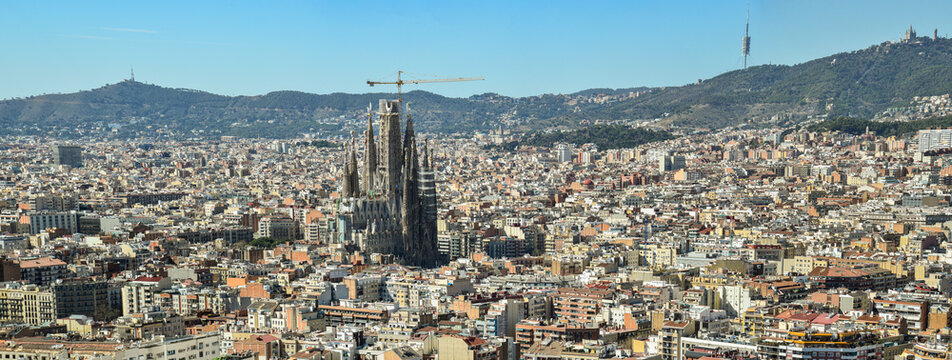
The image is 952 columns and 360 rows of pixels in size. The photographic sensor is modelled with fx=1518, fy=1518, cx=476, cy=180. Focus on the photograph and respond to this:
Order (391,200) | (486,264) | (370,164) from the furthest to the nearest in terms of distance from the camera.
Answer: (370,164) < (391,200) < (486,264)

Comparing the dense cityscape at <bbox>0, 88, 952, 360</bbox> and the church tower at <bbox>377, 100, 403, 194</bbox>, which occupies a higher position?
the church tower at <bbox>377, 100, 403, 194</bbox>

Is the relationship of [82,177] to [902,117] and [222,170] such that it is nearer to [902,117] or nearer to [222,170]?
[222,170]

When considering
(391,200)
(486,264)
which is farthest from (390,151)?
(486,264)

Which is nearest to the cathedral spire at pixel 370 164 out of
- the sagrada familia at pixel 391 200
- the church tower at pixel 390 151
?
the sagrada familia at pixel 391 200

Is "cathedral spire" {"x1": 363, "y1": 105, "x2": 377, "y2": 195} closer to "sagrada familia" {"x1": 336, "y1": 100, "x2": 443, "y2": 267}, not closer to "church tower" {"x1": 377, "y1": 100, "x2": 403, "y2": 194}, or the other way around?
"sagrada familia" {"x1": 336, "y1": 100, "x2": 443, "y2": 267}

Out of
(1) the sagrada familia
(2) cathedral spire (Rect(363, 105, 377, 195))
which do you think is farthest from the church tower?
(2) cathedral spire (Rect(363, 105, 377, 195))

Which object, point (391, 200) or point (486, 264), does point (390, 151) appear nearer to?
point (391, 200)

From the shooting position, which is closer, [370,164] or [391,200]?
[391,200]

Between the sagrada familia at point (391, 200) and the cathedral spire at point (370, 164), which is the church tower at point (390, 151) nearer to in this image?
the sagrada familia at point (391, 200)

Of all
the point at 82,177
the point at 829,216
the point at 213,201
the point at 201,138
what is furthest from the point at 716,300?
the point at 201,138
